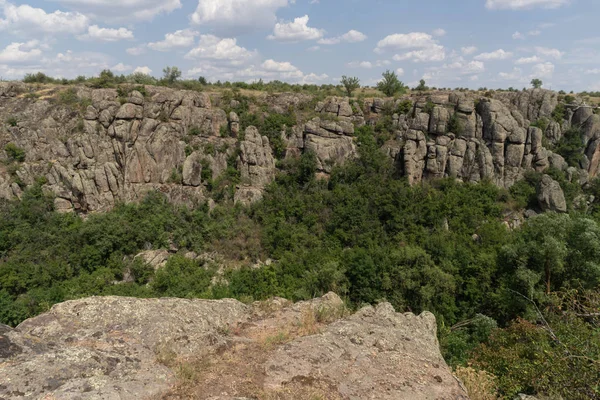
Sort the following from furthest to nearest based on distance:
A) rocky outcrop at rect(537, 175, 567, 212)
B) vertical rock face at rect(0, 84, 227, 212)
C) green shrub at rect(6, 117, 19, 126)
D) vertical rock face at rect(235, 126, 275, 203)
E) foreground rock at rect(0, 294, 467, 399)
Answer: vertical rock face at rect(235, 126, 275, 203)
green shrub at rect(6, 117, 19, 126)
rocky outcrop at rect(537, 175, 567, 212)
vertical rock face at rect(0, 84, 227, 212)
foreground rock at rect(0, 294, 467, 399)

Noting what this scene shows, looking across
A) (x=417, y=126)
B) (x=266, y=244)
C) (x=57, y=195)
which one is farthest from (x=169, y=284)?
(x=417, y=126)

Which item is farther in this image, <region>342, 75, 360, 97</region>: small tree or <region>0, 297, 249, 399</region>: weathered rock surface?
<region>342, 75, 360, 97</region>: small tree

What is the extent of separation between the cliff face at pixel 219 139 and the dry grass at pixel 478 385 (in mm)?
23342

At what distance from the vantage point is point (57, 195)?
27.7m

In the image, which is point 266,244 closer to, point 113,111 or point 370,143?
point 370,143

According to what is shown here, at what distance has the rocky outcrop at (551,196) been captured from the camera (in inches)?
1136

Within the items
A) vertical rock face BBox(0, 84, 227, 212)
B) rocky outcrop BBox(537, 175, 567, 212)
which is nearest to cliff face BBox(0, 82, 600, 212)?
vertical rock face BBox(0, 84, 227, 212)

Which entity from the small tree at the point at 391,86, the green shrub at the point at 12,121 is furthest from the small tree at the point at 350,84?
the green shrub at the point at 12,121

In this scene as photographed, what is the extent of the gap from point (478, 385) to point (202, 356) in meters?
6.29

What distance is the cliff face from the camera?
28.9 metres

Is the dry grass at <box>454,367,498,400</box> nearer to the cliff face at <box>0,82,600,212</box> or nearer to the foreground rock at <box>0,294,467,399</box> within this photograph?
the foreground rock at <box>0,294,467,399</box>

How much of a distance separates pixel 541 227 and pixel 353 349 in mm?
17101

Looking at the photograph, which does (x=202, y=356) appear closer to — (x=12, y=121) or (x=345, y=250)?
(x=345, y=250)

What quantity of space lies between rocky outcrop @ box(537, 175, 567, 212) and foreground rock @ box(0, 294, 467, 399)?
85.9 feet
